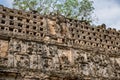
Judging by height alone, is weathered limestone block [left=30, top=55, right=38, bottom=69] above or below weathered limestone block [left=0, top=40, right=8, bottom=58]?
below

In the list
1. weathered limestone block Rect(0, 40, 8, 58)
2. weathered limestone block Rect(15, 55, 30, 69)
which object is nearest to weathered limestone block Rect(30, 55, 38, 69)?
weathered limestone block Rect(15, 55, 30, 69)

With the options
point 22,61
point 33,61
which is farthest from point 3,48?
point 33,61

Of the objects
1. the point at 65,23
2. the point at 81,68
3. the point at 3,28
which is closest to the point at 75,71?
the point at 81,68

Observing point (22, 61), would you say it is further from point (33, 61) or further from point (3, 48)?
point (3, 48)

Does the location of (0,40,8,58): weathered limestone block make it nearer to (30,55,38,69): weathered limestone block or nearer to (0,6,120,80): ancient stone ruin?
(0,6,120,80): ancient stone ruin

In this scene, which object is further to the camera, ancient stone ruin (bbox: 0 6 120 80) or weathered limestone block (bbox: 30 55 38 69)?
weathered limestone block (bbox: 30 55 38 69)

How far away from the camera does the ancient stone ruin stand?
30.6 ft

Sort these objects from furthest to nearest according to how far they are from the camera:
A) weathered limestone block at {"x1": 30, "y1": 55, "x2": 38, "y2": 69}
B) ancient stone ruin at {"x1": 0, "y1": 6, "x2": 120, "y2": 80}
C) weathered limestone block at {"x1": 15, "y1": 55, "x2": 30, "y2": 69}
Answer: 1. weathered limestone block at {"x1": 30, "y1": 55, "x2": 38, "y2": 69}
2. ancient stone ruin at {"x1": 0, "y1": 6, "x2": 120, "y2": 80}
3. weathered limestone block at {"x1": 15, "y1": 55, "x2": 30, "y2": 69}

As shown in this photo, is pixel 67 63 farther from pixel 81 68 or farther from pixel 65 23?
pixel 65 23

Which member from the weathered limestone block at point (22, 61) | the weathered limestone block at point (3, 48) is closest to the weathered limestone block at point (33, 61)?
the weathered limestone block at point (22, 61)

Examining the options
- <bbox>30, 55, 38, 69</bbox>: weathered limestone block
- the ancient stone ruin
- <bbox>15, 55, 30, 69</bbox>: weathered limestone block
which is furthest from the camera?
<bbox>30, 55, 38, 69</bbox>: weathered limestone block

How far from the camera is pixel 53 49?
10.4m

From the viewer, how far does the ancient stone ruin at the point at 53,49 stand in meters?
9.33

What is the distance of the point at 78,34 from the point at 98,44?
1.09m
